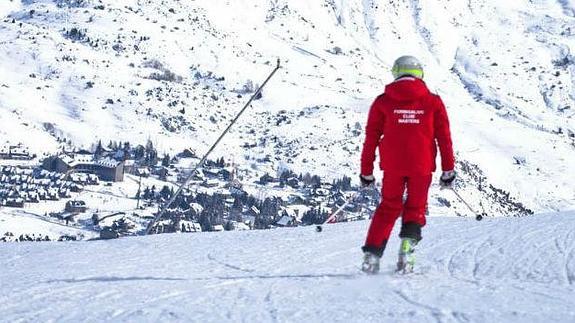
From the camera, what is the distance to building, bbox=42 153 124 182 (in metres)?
110

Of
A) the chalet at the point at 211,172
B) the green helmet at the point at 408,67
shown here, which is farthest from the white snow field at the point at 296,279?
the chalet at the point at 211,172

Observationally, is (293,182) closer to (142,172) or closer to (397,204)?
(142,172)

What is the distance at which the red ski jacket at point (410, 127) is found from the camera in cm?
602

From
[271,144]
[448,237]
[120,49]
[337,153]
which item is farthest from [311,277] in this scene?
[120,49]

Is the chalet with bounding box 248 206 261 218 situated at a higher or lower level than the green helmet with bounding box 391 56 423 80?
lower

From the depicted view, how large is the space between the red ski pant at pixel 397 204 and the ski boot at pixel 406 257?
0.53ft

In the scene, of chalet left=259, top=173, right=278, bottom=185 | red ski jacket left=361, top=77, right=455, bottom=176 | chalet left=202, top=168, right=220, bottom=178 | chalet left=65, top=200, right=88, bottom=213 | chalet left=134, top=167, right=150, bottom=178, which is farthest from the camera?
chalet left=202, top=168, right=220, bottom=178

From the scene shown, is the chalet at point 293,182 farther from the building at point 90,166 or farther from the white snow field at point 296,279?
the white snow field at point 296,279

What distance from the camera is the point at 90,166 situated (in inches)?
4621

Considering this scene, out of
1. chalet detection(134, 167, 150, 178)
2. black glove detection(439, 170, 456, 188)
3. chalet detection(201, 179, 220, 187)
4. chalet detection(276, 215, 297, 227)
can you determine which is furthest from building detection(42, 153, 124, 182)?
black glove detection(439, 170, 456, 188)

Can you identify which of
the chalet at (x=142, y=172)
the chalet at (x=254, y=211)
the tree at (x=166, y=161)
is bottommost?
the chalet at (x=254, y=211)

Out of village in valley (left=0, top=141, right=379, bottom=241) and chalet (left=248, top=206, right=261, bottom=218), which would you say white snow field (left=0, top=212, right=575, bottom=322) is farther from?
chalet (left=248, top=206, right=261, bottom=218)

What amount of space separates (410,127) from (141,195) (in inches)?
3643

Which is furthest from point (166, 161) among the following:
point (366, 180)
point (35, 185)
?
point (366, 180)
